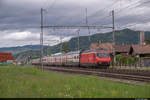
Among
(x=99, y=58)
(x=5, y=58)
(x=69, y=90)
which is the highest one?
(x=5, y=58)

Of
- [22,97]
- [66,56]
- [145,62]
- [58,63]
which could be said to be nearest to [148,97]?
[22,97]

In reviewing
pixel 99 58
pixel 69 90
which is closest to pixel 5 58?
pixel 99 58

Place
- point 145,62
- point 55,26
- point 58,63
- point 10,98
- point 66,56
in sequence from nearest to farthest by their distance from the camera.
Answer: point 10,98 < point 55,26 < point 145,62 < point 66,56 < point 58,63

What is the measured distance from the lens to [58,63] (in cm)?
6650

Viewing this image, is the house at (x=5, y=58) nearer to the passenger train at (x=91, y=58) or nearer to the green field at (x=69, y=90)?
the passenger train at (x=91, y=58)

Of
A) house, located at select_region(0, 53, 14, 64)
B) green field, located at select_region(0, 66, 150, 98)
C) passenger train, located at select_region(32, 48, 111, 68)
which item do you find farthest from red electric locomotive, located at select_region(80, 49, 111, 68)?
green field, located at select_region(0, 66, 150, 98)

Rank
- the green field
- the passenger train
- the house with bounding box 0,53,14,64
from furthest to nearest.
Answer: the house with bounding box 0,53,14,64 → the passenger train → the green field

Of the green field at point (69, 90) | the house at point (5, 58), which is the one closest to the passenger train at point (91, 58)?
the house at point (5, 58)

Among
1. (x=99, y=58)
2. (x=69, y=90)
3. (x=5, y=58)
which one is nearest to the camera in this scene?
(x=69, y=90)

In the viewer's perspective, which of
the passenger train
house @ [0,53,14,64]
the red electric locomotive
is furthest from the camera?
house @ [0,53,14,64]

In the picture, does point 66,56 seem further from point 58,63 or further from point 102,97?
point 102,97

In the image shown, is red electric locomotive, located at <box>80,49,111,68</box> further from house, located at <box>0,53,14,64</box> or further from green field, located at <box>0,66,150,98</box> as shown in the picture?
green field, located at <box>0,66,150,98</box>

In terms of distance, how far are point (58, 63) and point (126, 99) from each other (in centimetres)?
5607

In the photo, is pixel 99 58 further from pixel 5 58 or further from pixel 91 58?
pixel 5 58
